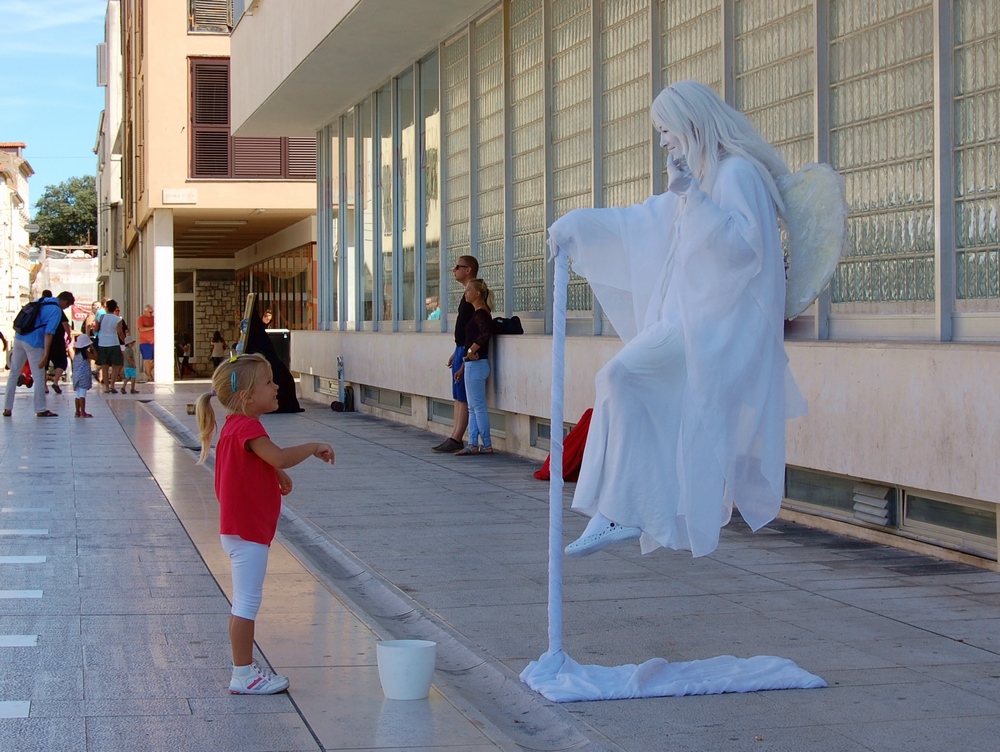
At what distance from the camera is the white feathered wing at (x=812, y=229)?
4.93m

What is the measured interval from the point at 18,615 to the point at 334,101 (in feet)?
49.9

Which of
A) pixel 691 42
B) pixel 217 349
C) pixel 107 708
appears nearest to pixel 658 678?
pixel 107 708

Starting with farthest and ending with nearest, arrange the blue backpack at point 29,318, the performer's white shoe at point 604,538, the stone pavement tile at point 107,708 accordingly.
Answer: the blue backpack at point 29,318, the performer's white shoe at point 604,538, the stone pavement tile at point 107,708

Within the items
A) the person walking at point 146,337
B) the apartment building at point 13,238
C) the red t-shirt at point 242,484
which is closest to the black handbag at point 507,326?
the red t-shirt at point 242,484

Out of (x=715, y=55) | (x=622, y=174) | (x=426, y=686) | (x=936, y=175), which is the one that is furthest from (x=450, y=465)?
(x=426, y=686)

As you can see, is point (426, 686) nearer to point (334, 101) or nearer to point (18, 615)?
point (18, 615)

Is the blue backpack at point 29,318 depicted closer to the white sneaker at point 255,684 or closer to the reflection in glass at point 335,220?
the reflection in glass at point 335,220

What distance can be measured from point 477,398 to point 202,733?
29.7 ft

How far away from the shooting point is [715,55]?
980cm

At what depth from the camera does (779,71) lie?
895 centimetres

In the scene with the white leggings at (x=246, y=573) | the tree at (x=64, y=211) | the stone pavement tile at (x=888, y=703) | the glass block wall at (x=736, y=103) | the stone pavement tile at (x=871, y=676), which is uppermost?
the tree at (x=64, y=211)

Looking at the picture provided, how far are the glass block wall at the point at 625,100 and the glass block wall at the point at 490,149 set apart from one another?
2.46 meters

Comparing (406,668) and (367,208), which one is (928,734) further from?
(367,208)

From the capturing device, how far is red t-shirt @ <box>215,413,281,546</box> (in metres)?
4.77
